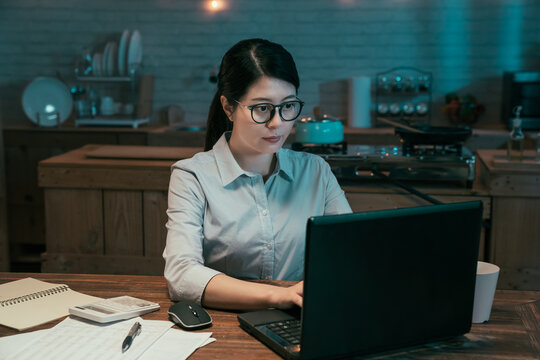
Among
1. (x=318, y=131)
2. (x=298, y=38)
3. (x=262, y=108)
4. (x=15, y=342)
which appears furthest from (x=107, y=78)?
(x=15, y=342)

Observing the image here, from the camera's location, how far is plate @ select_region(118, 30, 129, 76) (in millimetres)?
5191

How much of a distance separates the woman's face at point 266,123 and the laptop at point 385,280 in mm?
670

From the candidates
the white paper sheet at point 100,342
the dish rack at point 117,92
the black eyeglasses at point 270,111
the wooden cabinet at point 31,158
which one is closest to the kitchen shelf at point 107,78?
the dish rack at point 117,92

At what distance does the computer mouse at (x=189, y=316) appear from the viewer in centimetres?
141

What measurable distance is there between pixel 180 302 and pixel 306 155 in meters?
0.77

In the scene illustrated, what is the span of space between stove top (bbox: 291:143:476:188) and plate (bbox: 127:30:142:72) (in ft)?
8.57

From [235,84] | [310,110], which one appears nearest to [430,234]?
[235,84]

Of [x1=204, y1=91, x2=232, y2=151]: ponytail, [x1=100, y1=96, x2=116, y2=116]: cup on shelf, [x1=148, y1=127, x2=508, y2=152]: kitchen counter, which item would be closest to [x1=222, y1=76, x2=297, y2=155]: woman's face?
[x1=204, y1=91, x2=232, y2=151]: ponytail

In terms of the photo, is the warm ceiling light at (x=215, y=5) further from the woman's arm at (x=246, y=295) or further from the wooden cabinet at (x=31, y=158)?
the woman's arm at (x=246, y=295)

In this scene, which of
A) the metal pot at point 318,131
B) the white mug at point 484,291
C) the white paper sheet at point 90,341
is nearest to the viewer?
the white paper sheet at point 90,341

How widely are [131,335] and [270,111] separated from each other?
775 mm

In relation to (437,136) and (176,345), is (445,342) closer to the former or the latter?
(176,345)

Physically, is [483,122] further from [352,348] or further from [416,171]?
[352,348]

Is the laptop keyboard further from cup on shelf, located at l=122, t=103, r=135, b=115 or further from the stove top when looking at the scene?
cup on shelf, located at l=122, t=103, r=135, b=115
